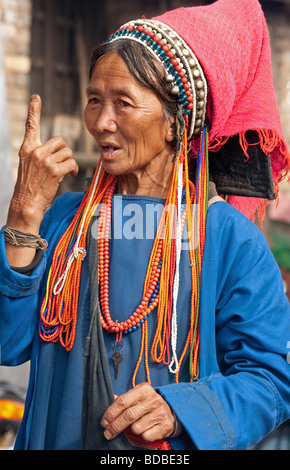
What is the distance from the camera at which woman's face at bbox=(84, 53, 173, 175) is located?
76.3 inches

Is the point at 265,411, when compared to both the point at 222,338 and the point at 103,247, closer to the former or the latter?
the point at 222,338

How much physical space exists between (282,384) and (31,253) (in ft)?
2.78

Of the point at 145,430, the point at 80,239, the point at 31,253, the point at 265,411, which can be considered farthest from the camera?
the point at 80,239

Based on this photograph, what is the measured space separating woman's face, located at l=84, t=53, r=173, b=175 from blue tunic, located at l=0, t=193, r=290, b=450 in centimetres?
16

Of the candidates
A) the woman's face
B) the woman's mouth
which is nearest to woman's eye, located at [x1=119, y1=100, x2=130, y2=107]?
the woman's face

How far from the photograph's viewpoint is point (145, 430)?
1.70 m

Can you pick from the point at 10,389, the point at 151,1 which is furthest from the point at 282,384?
the point at 151,1

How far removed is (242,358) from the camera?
6.22ft

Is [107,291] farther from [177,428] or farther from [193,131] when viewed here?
[193,131]

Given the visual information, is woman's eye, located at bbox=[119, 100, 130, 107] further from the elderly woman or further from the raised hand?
the raised hand

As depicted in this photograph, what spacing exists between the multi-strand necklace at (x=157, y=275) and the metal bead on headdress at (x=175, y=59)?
0.14 metres

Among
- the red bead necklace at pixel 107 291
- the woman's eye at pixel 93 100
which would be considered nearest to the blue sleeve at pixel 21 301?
the red bead necklace at pixel 107 291

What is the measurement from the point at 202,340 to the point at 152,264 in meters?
0.29

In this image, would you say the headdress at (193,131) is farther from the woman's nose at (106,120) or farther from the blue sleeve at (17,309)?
the woman's nose at (106,120)
